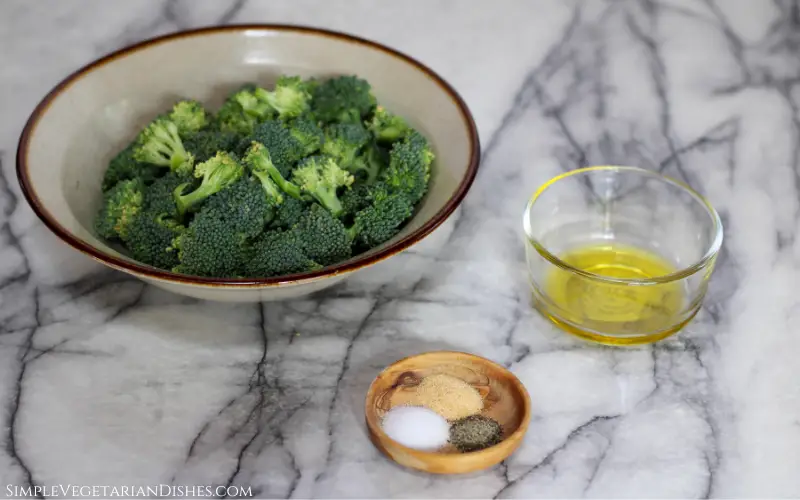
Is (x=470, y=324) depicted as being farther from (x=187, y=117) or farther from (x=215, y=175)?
(x=187, y=117)

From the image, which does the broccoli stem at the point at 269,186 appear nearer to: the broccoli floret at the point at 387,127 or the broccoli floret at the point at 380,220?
the broccoli floret at the point at 380,220

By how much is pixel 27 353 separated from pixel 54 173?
0.87 feet

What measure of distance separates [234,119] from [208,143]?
0.10 metres

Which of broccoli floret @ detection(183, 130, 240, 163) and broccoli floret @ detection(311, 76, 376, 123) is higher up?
broccoli floret @ detection(311, 76, 376, 123)

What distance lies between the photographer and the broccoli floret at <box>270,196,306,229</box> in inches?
52.3

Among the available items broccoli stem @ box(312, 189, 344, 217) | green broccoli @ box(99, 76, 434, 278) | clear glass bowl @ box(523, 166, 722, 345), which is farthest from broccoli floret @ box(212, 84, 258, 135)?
clear glass bowl @ box(523, 166, 722, 345)

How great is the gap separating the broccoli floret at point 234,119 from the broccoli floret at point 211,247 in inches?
9.1

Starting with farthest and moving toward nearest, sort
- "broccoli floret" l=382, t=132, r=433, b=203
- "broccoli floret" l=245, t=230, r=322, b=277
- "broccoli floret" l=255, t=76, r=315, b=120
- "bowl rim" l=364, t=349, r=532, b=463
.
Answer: "broccoli floret" l=255, t=76, r=315, b=120 < "broccoli floret" l=382, t=132, r=433, b=203 < "broccoli floret" l=245, t=230, r=322, b=277 < "bowl rim" l=364, t=349, r=532, b=463

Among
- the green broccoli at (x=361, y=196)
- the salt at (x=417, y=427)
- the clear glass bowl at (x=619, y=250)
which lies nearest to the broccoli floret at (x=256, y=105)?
the green broccoli at (x=361, y=196)

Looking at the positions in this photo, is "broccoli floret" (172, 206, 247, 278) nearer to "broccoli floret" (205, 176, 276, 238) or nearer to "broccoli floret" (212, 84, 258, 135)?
"broccoli floret" (205, 176, 276, 238)

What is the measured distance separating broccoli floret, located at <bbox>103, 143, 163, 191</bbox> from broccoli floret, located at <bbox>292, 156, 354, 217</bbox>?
248 millimetres

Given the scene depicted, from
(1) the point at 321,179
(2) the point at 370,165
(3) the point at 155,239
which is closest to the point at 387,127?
(2) the point at 370,165

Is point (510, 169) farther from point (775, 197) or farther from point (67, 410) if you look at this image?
point (67, 410)

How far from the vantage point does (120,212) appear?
1.35m
